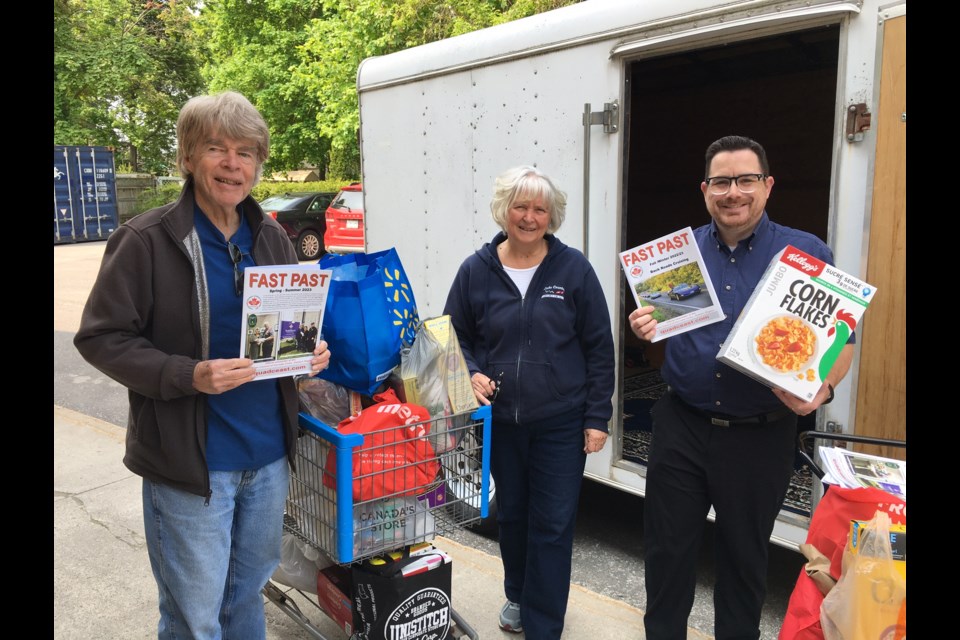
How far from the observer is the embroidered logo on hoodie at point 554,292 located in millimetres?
2586

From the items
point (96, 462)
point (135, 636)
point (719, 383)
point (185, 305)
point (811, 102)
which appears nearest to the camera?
point (185, 305)

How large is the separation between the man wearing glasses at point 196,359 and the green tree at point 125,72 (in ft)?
86.3

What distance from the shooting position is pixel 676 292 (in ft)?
7.30

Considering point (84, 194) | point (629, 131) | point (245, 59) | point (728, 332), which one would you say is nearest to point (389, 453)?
point (728, 332)

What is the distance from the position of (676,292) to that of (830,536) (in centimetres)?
82

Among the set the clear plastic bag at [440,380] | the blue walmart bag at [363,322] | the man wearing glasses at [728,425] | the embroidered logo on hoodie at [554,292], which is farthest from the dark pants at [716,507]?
the blue walmart bag at [363,322]

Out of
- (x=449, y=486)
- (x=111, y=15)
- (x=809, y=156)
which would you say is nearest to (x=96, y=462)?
(x=449, y=486)

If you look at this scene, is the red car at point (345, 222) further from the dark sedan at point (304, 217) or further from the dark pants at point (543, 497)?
the dark pants at point (543, 497)

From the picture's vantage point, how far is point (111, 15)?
2553 cm

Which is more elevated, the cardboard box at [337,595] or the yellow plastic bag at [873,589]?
the yellow plastic bag at [873,589]

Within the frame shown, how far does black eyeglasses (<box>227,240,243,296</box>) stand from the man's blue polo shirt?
1.40 metres

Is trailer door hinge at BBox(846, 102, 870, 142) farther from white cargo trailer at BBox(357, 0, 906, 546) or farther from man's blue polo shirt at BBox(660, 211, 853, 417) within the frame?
man's blue polo shirt at BBox(660, 211, 853, 417)

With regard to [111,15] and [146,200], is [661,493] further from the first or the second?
[111,15]

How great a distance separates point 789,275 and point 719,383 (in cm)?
42
